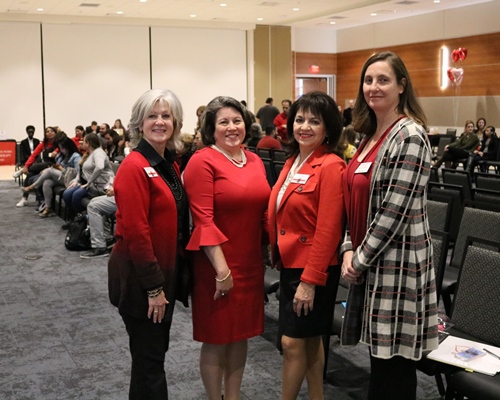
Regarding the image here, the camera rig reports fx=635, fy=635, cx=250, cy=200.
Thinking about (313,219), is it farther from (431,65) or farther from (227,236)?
(431,65)

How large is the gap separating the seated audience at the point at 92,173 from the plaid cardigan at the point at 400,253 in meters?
5.85

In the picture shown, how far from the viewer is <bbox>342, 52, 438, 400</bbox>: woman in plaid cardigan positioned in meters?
2.21

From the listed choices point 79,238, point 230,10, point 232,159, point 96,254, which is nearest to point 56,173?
point 79,238

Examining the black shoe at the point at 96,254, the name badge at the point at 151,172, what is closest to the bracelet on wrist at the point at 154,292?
the name badge at the point at 151,172

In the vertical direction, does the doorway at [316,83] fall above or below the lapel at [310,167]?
above

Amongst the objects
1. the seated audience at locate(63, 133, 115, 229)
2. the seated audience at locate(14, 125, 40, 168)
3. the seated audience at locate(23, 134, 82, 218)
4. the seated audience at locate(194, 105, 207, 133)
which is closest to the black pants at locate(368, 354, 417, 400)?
the seated audience at locate(194, 105, 207, 133)

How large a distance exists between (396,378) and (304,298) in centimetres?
51

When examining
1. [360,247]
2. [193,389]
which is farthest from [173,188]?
[193,389]

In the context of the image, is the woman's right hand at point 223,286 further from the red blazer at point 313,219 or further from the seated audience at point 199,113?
the seated audience at point 199,113

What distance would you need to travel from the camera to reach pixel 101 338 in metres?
4.41

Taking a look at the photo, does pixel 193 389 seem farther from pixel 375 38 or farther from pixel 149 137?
pixel 375 38

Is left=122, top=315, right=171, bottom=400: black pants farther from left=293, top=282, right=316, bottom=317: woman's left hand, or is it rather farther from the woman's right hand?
left=293, top=282, right=316, bottom=317: woman's left hand

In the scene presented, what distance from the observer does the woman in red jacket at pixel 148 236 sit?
2445mm

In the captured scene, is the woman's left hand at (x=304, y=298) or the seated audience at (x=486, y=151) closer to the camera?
the woman's left hand at (x=304, y=298)
